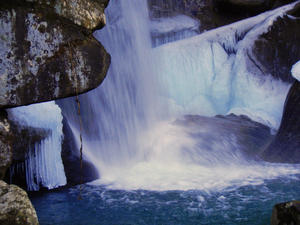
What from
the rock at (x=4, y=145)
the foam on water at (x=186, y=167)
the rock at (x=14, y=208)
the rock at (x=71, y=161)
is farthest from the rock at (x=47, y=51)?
the foam on water at (x=186, y=167)

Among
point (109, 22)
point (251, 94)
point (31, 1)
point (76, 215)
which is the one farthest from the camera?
point (109, 22)

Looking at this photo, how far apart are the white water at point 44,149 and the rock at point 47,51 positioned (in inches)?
60.0

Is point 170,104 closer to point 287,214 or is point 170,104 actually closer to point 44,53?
point 44,53

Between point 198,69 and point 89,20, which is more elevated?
point 89,20

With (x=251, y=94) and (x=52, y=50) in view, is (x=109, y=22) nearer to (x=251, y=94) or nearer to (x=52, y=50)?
(x=251, y=94)

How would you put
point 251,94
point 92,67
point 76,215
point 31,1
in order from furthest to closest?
point 251,94 < point 76,215 < point 92,67 < point 31,1

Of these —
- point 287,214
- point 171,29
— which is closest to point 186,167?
point 287,214

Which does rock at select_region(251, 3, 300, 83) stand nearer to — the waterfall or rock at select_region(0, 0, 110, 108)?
the waterfall

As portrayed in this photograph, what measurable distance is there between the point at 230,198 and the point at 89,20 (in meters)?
2.73

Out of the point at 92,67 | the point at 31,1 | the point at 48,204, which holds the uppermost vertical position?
the point at 31,1

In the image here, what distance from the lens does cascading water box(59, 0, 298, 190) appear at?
19.4ft

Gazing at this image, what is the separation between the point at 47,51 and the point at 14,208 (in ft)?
5.36

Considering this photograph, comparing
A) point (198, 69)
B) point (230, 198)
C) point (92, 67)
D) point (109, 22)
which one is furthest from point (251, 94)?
point (92, 67)

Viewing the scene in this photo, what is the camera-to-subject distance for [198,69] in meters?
9.86
